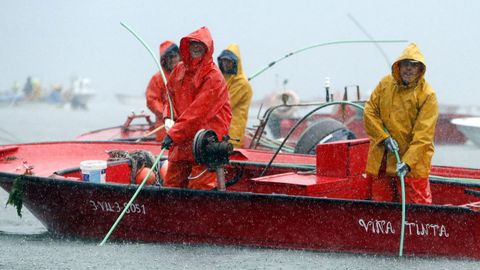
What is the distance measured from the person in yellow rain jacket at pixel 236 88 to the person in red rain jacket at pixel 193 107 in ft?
10.2

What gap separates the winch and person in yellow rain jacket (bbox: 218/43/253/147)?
348 cm

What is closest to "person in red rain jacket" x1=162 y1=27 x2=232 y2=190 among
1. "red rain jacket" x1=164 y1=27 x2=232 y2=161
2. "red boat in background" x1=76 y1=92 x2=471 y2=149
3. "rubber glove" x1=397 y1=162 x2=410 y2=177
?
"red rain jacket" x1=164 y1=27 x2=232 y2=161

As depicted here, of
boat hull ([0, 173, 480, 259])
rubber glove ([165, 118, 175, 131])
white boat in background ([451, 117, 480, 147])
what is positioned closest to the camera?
boat hull ([0, 173, 480, 259])

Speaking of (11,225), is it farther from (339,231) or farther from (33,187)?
(339,231)

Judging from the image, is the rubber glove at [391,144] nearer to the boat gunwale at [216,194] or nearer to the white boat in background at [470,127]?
the boat gunwale at [216,194]

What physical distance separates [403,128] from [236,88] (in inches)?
153

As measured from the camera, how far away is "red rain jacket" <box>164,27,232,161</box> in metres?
7.52

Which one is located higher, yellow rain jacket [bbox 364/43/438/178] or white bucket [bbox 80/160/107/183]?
yellow rain jacket [bbox 364/43/438/178]

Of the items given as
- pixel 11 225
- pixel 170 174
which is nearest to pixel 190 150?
pixel 170 174

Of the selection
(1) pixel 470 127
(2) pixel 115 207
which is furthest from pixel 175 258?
(1) pixel 470 127

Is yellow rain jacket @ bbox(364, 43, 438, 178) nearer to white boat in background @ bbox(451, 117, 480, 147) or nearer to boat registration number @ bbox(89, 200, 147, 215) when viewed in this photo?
boat registration number @ bbox(89, 200, 147, 215)

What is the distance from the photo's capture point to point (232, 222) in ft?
25.4

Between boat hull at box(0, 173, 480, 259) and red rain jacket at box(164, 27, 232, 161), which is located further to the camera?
red rain jacket at box(164, 27, 232, 161)

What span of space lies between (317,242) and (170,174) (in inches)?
56.6
